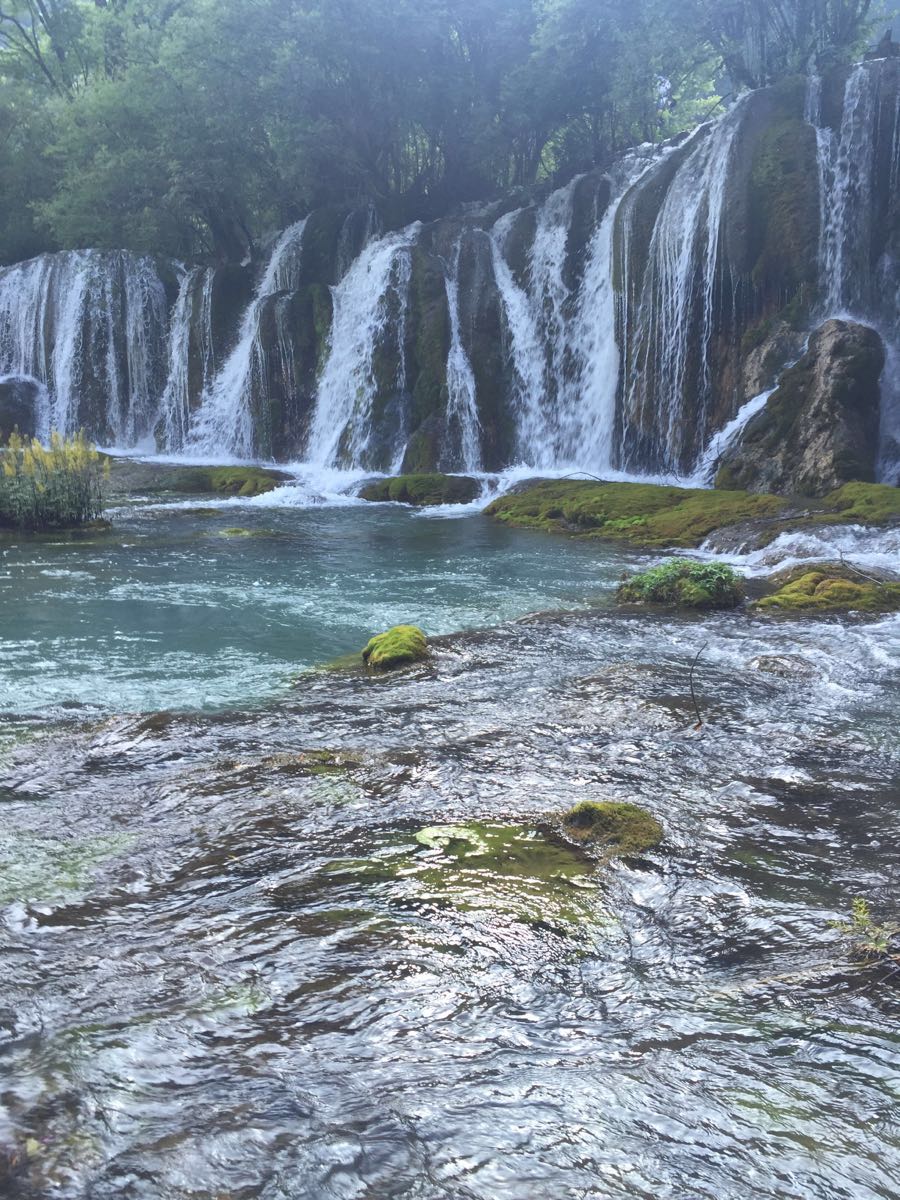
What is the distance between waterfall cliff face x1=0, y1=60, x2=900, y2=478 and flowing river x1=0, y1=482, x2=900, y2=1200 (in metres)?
15.4

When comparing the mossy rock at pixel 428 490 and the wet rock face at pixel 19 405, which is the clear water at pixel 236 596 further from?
the wet rock face at pixel 19 405

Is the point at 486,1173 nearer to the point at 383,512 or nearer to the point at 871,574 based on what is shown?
the point at 871,574

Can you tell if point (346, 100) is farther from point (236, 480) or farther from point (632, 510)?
point (632, 510)

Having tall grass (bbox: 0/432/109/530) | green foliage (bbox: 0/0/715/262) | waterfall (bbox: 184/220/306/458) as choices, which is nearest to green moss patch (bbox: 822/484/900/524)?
tall grass (bbox: 0/432/109/530)

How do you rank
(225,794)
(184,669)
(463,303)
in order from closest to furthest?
(225,794), (184,669), (463,303)

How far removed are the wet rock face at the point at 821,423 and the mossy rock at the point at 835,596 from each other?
6860 millimetres

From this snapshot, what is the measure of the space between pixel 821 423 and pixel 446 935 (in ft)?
57.5

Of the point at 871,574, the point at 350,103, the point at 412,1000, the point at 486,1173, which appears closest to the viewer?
the point at 486,1173

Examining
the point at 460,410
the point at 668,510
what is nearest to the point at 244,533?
the point at 668,510

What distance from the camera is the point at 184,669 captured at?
9.32m

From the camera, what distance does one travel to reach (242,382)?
3303cm

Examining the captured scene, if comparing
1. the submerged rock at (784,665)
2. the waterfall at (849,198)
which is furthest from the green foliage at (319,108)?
the submerged rock at (784,665)

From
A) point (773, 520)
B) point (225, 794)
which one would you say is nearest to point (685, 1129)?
point (225, 794)

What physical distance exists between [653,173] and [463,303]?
693 centimetres
